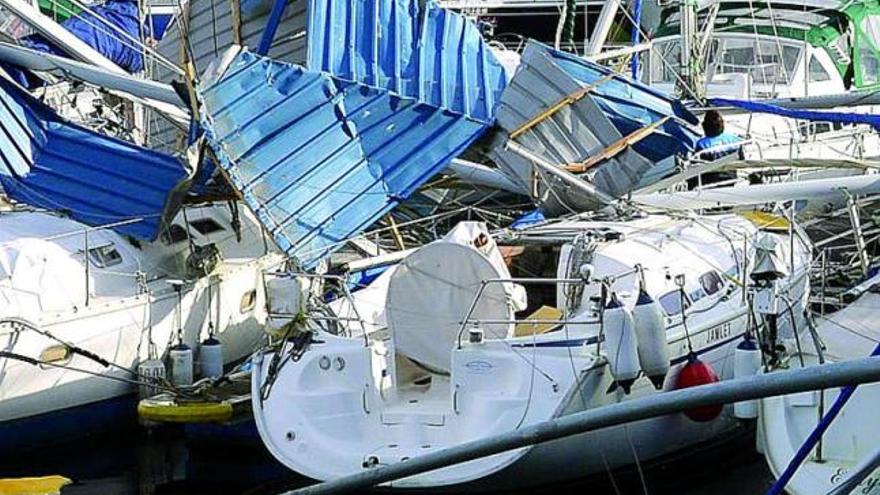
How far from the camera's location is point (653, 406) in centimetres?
475

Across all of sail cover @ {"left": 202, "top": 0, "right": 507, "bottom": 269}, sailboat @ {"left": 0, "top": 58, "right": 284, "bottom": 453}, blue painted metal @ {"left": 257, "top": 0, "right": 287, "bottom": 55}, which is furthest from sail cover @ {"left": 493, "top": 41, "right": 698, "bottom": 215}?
sailboat @ {"left": 0, "top": 58, "right": 284, "bottom": 453}

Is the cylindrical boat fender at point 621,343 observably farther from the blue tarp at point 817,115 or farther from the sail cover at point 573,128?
the sail cover at point 573,128

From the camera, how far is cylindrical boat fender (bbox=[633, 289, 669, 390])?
1065cm

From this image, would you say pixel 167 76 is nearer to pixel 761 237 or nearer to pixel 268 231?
pixel 268 231

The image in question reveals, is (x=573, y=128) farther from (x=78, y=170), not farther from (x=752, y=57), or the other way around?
(x=752, y=57)

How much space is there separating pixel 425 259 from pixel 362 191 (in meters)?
2.17

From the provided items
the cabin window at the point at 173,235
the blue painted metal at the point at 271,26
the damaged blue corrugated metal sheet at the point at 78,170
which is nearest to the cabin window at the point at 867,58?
the blue painted metal at the point at 271,26

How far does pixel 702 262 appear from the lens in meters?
12.6

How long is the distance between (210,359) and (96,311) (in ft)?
3.85

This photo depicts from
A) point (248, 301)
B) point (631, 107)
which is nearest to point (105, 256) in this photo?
point (248, 301)

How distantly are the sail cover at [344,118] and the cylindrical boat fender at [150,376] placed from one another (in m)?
1.67

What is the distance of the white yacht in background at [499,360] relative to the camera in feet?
34.5

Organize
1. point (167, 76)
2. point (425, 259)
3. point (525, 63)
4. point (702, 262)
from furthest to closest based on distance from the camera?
point (167, 76), point (525, 63), point (702, 262), point (425, 259)

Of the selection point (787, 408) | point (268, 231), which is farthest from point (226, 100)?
point (787, 408)
